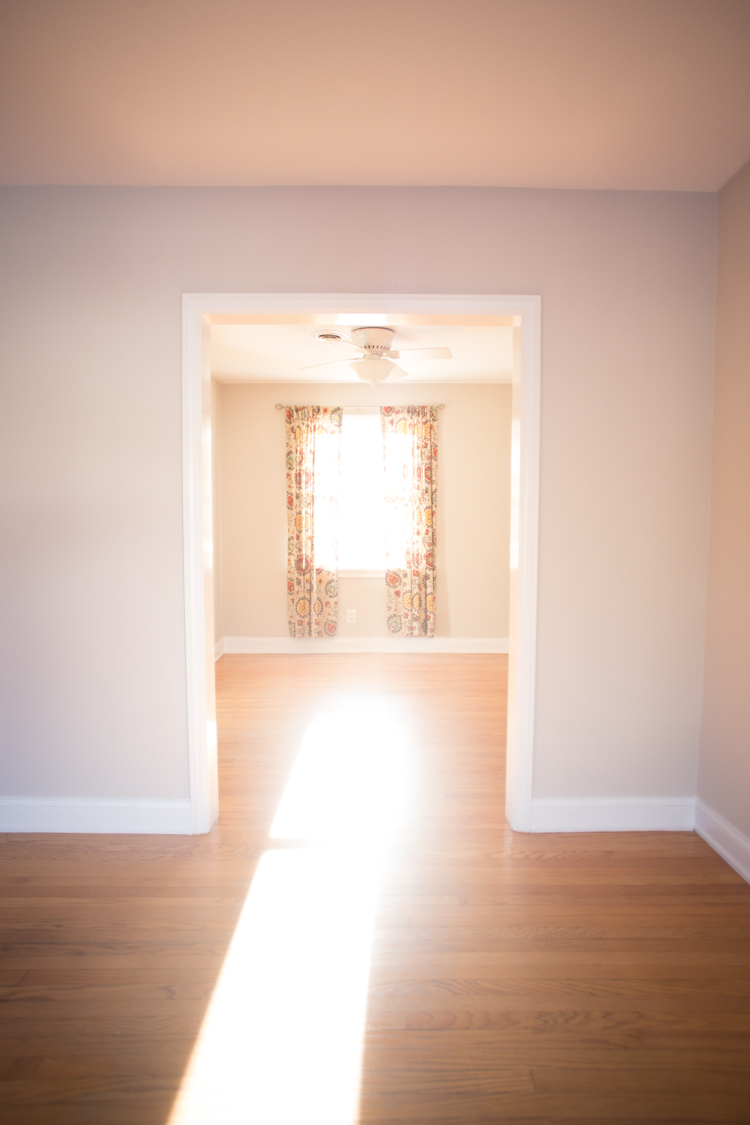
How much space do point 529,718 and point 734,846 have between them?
0.86 meters

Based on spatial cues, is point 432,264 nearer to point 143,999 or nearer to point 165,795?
point 165,795

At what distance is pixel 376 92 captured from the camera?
179 centimetres

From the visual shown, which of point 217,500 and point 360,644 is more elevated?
point 217,500

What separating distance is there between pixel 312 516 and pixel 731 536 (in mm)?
3881

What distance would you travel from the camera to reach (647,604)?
245 cm

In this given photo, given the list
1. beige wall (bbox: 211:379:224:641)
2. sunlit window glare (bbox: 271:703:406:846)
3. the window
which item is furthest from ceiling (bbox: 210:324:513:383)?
sunlit window glare (bbox: 271:703:406:846)

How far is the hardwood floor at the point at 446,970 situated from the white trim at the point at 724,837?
0.20 ft

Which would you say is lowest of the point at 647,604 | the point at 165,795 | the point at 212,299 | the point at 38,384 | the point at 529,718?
the point at 165,795

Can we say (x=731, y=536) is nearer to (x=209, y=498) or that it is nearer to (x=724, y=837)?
(x=724, y=837)

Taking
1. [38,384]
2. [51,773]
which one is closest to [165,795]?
[51,773]

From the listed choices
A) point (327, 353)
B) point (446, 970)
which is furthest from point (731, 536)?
point (327, 353)

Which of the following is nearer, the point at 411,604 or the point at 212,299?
the point at 212,299

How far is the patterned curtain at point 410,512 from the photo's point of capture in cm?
555

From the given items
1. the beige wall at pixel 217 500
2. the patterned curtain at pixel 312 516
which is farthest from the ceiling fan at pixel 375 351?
the beige wall at pixel 217 500
